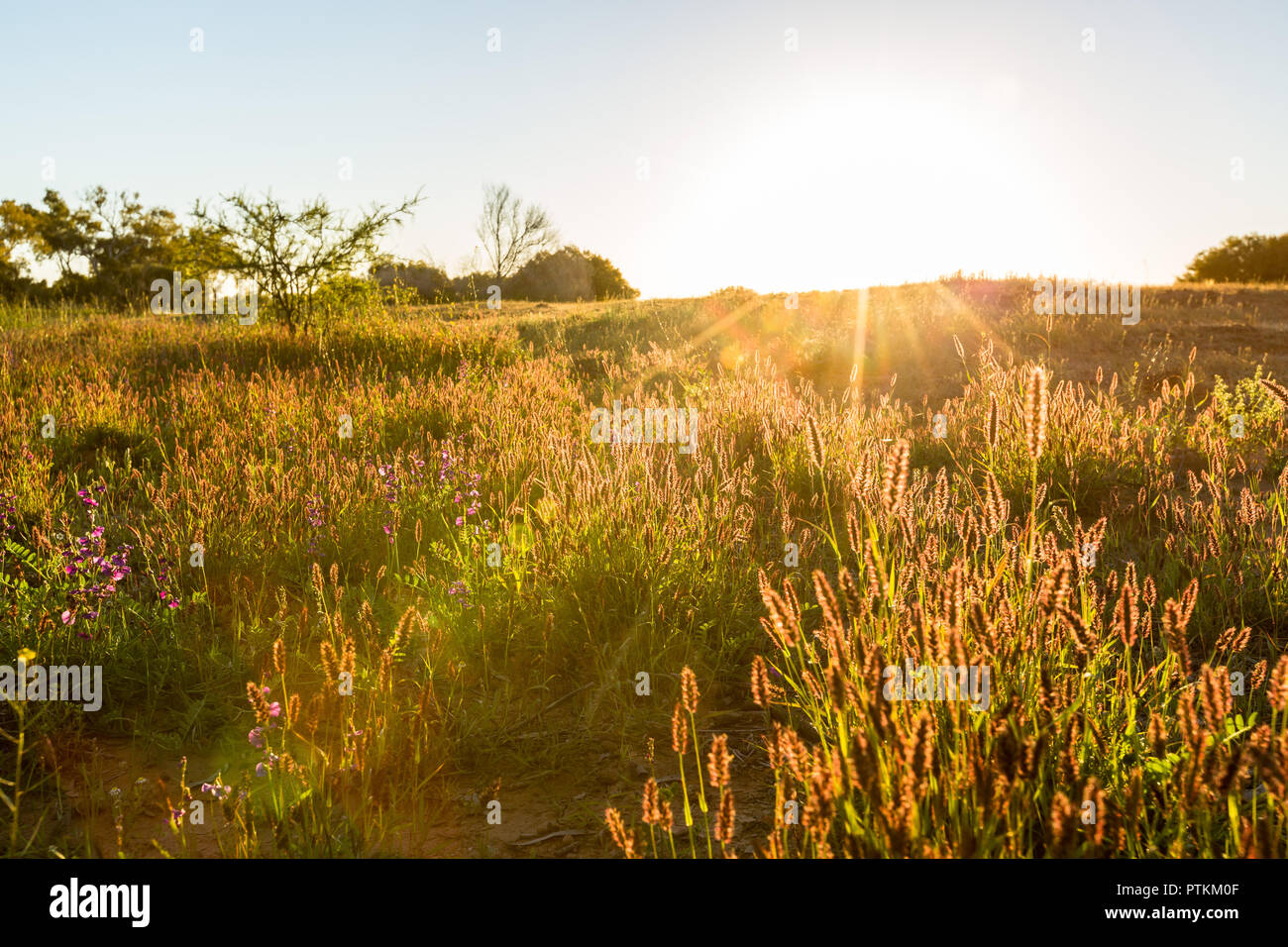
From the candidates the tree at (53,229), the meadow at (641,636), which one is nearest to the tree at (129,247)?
the tree at (53,229)

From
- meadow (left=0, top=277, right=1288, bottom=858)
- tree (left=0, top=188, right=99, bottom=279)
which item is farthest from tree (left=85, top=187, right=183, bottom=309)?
meadow (left=0, top=277, right=1288, bottom=858)

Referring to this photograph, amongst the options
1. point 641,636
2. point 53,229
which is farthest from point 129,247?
point 641,636

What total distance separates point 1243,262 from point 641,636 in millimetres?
40442

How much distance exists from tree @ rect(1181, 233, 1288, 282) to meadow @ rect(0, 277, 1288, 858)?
33360 millimetres

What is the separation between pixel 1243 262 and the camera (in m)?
32.3

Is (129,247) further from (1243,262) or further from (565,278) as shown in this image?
(1243,262)

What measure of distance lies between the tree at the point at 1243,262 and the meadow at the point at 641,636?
33.4 metres

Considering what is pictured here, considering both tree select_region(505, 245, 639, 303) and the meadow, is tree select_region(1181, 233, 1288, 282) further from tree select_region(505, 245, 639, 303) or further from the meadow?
the meadow

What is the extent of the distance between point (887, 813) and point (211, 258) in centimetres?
1388

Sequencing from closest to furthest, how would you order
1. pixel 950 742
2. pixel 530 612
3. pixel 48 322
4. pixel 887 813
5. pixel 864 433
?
pixel 887 813 → pixel 950 742 → pixel 530 612 → pixel 864 433 → pixel 48 322
